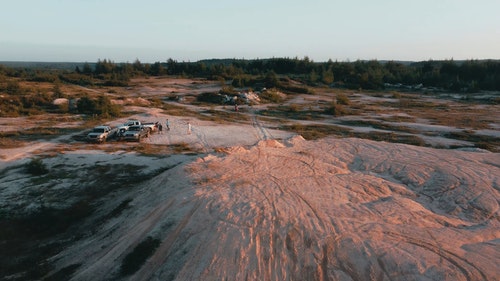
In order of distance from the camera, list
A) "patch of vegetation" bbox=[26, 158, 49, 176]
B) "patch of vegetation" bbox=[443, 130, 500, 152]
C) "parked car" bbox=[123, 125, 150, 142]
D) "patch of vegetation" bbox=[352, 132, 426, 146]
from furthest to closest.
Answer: "patch of vegetation" bbox=[352, 132, 426, 146], "parked car" bbox=[123, 125, 150, 142], "patch of vegetation" bbox=[443, 130, 500, 152], "patch of vegetation" bbox=[26, 158, 49, 176]

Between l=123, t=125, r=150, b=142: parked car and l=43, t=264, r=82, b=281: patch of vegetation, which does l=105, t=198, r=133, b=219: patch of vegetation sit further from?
l=123, t=125, r=150, b=142: parked car

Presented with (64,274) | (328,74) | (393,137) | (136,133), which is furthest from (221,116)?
(328,74)

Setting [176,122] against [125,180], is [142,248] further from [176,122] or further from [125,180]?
[176,122]

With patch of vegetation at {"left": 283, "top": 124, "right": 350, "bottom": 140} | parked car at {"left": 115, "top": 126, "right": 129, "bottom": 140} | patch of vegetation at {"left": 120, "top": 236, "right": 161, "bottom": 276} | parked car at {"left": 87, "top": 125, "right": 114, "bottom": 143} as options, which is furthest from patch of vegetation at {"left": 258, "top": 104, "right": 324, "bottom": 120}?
patch of vegetation at {"left": 120, "top": 236, "right": 161, "bottom": 276}

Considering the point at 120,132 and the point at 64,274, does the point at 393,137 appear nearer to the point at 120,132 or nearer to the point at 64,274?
the point at 120,132

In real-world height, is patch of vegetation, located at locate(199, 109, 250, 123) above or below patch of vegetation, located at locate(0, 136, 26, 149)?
above

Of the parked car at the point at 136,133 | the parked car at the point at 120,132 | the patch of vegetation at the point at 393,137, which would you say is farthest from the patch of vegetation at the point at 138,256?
the patch of vegetation at the point at 393,137
